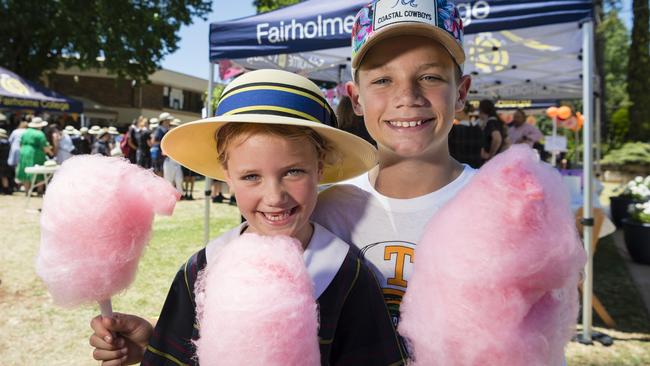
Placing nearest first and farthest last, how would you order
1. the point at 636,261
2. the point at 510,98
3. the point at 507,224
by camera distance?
1. the point at 507,224
2. the point at 636,261
3. the point at 510,98

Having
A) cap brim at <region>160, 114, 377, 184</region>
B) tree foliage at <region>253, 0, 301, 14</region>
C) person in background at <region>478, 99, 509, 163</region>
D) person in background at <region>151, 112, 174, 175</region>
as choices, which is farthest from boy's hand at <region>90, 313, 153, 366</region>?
tree foliage at <region>253, 0, 301, 14</region>

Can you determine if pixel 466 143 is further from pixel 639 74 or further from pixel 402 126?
pixel 639 74

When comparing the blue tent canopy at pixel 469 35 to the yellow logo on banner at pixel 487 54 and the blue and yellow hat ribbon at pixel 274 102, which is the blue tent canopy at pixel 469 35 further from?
the blue and yellow hat ribbon at pixel 274 102

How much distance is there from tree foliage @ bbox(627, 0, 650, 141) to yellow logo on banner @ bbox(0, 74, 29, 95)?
1900 cm

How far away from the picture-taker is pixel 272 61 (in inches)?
240

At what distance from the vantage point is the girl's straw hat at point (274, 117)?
3.57 feet

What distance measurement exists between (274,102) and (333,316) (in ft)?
1.61

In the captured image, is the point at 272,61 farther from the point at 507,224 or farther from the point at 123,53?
the point at 123,53

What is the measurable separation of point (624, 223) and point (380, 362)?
575 cm

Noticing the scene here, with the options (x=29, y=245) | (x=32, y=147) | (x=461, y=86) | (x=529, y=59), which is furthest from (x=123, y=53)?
(x=461, y=86)

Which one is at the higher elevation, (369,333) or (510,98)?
(510,98)

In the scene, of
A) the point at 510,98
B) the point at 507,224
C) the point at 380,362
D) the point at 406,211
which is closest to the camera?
the point at 507,224

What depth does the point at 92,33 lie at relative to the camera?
18391mm

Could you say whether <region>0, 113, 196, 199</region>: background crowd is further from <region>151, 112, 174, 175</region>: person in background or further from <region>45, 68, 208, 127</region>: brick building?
<region>45, 68, 208, 127</region>: brick building
